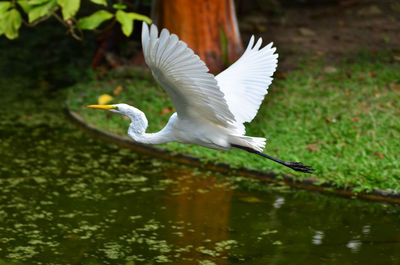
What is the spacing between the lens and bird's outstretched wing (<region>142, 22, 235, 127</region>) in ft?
10.3

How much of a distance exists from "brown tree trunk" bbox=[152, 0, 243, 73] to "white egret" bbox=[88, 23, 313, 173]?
392 centimetres

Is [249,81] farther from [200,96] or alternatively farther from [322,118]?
[322,118]

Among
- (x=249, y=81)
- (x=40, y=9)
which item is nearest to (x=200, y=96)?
(x=249, y=81)

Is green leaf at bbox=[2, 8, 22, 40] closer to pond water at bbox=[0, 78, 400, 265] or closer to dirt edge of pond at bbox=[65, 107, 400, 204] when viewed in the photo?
pond water at bbox=[0, 78, 400, 265]

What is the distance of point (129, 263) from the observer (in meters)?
4.33

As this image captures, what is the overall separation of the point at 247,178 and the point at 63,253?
6.78 feet

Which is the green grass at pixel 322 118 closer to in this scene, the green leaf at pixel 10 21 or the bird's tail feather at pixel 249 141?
the bird's tail feather at pixel 249 141

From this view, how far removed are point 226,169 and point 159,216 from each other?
3.98 ft

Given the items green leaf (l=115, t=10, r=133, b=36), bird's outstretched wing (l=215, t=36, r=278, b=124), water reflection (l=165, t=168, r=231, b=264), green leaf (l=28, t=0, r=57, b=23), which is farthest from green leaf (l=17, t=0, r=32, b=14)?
water reflection (l=165, t=168, r=231, b=264)

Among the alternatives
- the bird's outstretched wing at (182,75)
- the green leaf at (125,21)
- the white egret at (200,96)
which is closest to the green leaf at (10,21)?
the green leaf at (125,21)

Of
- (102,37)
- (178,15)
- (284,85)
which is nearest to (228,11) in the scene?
(178,15)

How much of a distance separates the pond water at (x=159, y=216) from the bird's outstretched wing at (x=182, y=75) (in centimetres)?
107

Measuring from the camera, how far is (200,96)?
3629mm

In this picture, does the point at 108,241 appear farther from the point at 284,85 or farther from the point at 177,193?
the point at 284,85
